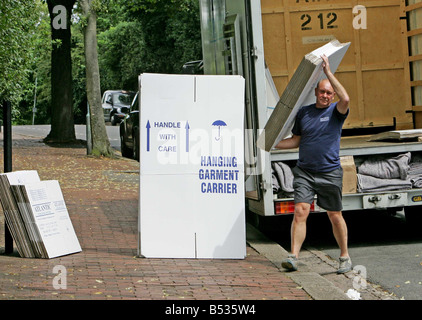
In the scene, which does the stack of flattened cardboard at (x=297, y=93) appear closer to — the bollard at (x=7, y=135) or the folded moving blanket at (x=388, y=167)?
the folded moving blanket at (x=388, y=167)

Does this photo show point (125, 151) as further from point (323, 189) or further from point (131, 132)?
point (323, 189)

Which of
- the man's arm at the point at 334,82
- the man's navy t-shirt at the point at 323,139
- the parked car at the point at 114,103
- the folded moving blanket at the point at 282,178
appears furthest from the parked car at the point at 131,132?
the parked car at the point at 114,103

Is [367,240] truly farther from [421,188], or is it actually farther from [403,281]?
[403,281]

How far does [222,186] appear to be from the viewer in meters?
8.20

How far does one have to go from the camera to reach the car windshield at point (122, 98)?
4116cm

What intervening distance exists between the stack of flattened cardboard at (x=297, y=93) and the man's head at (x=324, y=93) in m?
0.09

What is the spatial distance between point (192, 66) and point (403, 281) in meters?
5.83

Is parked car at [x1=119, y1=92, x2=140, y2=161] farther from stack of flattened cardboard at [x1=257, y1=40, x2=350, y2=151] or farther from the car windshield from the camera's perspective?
the car windshield

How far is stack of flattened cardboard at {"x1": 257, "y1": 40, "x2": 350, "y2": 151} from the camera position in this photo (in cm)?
727

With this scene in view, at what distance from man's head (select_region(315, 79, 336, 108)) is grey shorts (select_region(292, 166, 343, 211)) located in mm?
659

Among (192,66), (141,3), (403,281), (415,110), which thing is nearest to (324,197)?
(403,281)

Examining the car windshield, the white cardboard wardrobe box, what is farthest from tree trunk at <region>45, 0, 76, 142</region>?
the white cardboard wardrobe box

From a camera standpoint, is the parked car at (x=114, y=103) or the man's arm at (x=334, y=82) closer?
the man's arm at (x=334, y=82)

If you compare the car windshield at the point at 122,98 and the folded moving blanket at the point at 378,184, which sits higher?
the car windshield at the point at 122,98
